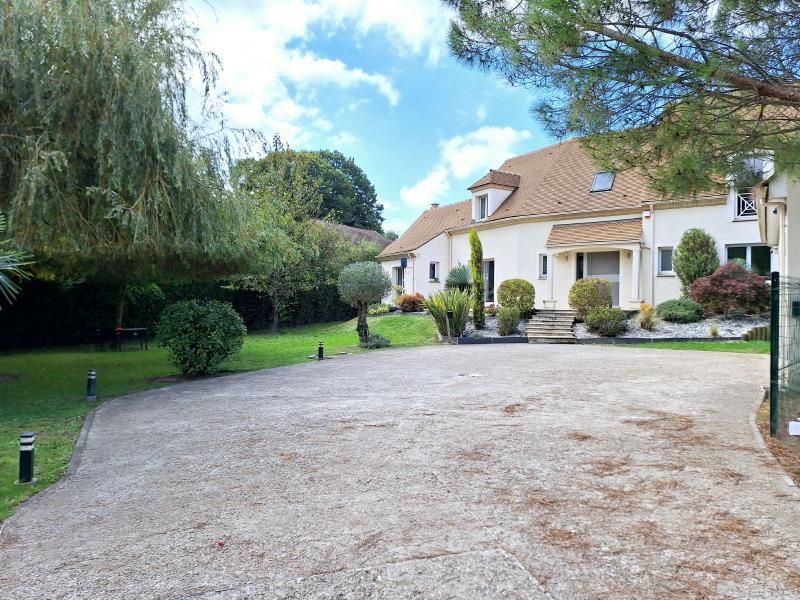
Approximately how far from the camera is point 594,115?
5.56m

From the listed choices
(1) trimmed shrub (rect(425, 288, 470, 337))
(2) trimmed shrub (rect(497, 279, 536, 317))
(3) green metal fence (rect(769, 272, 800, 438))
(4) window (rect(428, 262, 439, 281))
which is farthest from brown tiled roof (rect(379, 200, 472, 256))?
(3) green metal fence (rect(769, 272, 800, 438))

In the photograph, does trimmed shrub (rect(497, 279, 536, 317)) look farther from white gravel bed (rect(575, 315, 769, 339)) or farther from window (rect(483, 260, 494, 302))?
window (rect(483, 260, 494, 302))

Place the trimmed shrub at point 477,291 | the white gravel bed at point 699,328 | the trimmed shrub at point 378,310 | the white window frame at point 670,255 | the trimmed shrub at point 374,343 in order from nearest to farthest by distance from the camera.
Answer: the white gravel bed at point 699,328 → the trimmed shrub at point 374,343 → the trimmed shrub at point 477,291 → the white window frame at point 670,255 → the trimmed shrub at point 378,310

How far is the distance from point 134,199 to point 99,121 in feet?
3.88

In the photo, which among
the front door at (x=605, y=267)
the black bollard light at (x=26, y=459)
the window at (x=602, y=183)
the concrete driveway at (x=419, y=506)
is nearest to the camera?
the concrete driveway at (x=419, y=506)

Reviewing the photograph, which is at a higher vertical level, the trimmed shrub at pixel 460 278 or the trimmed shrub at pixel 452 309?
the trimmed shrub at pixel 460 278

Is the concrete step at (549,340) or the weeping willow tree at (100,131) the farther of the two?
the concrete step at (549,340)

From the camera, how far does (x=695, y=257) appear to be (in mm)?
17547

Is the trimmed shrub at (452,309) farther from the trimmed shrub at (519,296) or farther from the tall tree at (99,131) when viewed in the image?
the tall tree at (99,131)

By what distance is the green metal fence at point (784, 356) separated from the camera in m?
5.42

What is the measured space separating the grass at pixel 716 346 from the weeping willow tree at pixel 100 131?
12535mm

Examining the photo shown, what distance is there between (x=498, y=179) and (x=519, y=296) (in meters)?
7.62

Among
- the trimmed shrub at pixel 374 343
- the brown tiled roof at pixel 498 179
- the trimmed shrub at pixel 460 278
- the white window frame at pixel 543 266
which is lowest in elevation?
the trimmed shrub at pixel 374 343

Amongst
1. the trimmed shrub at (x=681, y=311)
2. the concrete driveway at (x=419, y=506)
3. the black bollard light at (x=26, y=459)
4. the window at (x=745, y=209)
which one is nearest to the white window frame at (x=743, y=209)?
the window at (x=745, y=209)
